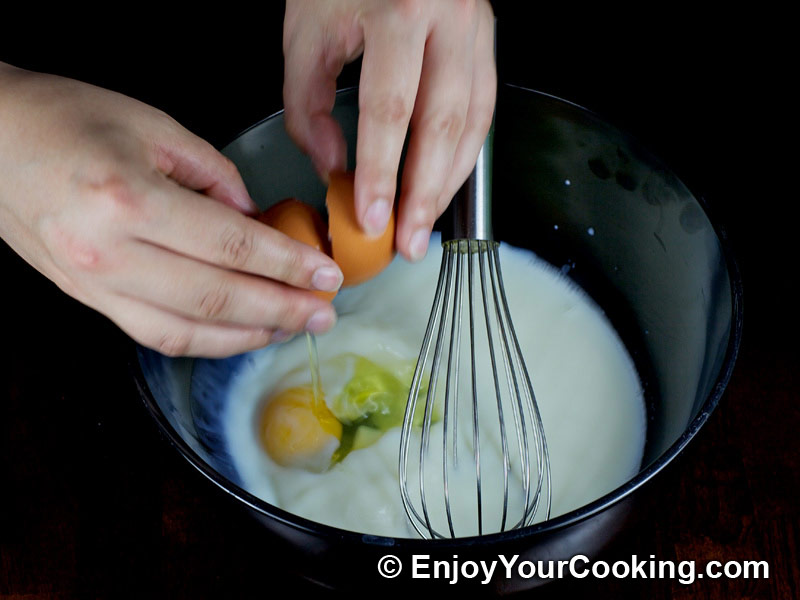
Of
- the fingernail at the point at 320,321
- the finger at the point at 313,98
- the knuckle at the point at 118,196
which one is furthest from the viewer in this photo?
the finger at the point at 313,98

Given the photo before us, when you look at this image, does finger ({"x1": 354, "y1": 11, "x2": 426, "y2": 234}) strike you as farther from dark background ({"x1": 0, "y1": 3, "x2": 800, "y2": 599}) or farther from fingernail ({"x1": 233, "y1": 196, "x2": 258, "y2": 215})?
dark background ({"x1": 0, "y1": 3, "x2": 800, "y2": 599})

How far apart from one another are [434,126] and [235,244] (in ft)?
0.71

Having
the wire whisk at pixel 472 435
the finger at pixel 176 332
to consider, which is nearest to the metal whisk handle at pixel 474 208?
the wire whisk at pixel 472 435

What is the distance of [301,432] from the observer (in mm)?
849

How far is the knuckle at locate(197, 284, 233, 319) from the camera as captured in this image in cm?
64

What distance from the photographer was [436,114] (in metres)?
0.72

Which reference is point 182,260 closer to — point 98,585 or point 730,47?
point 98,585

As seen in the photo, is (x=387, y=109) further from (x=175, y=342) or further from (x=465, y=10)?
(x=175, y=342)

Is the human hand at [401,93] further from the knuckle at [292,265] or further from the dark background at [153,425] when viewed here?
the dark background at [153,425]

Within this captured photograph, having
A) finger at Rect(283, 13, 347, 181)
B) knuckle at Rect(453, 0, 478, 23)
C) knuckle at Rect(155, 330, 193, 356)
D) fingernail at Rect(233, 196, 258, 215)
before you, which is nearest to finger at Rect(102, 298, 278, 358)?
knuckle at Rect(155, 330, 193, 356)

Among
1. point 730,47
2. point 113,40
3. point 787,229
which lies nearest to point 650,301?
point 787,229

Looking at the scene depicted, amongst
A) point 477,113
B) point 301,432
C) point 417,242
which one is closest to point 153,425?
point 301,432

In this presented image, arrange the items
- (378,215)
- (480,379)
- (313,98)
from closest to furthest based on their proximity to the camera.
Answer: (378,215), (313,98), (480,379)

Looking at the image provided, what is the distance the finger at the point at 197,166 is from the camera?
0.67 m
